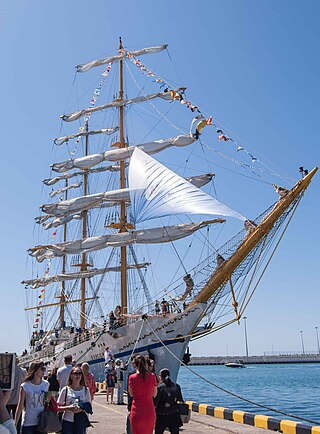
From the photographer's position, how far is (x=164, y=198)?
20297mm

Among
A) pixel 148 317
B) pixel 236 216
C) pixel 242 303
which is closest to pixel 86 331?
pixel 148 317

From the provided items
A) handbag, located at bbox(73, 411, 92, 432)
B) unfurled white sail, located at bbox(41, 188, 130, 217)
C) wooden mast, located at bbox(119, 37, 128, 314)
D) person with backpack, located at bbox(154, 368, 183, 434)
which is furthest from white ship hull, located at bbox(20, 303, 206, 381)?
handbag, located at bbox(73, 411, 92, 432)

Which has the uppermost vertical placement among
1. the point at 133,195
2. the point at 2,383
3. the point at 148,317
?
the point at 133,195

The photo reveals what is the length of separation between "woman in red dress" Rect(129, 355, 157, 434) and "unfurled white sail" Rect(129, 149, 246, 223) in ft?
41.2

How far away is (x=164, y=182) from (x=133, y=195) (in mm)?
1610

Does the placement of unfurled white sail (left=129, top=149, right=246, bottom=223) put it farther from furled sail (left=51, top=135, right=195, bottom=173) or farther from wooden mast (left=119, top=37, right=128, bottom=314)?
furled sail (left=51, top=135, right=195, bottom=173)

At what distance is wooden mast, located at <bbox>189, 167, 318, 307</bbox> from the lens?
71.8 ft

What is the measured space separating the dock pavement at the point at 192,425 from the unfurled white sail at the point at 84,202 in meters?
22.2

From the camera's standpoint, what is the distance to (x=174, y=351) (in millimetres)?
23797

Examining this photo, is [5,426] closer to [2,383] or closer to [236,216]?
[2,383]

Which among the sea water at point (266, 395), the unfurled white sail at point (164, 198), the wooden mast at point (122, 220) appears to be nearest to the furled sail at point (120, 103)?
the wooden mast at point (122, 220)

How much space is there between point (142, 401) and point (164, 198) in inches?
551

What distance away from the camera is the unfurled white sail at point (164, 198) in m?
19.4

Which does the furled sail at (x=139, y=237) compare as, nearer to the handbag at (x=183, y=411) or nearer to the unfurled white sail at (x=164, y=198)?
the unfurled white sail at (x=164, y=198)
